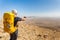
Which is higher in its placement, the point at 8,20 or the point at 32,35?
the point at 8,20

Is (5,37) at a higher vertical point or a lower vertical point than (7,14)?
lower

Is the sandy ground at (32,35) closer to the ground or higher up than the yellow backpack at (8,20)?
closer to the ground

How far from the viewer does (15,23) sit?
36.9 ft

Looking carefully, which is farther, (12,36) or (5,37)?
(5,37)

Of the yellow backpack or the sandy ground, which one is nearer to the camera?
the yellow backpack

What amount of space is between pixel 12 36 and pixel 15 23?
2.29ft

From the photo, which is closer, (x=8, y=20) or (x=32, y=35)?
(x=8, y=20)

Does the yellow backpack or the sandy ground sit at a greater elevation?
the yellow backpack

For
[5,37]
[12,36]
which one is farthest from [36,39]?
[12,36]

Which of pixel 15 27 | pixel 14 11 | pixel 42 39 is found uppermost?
pixel 14 11

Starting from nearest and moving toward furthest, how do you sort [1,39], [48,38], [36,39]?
[1,39] < [36,39] < [48,38]

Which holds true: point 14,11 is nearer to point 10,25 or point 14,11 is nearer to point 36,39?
point 10,25

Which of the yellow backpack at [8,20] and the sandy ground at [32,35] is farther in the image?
the sandy ground at [32,35]

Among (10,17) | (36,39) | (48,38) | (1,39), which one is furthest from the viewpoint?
(48,38)
